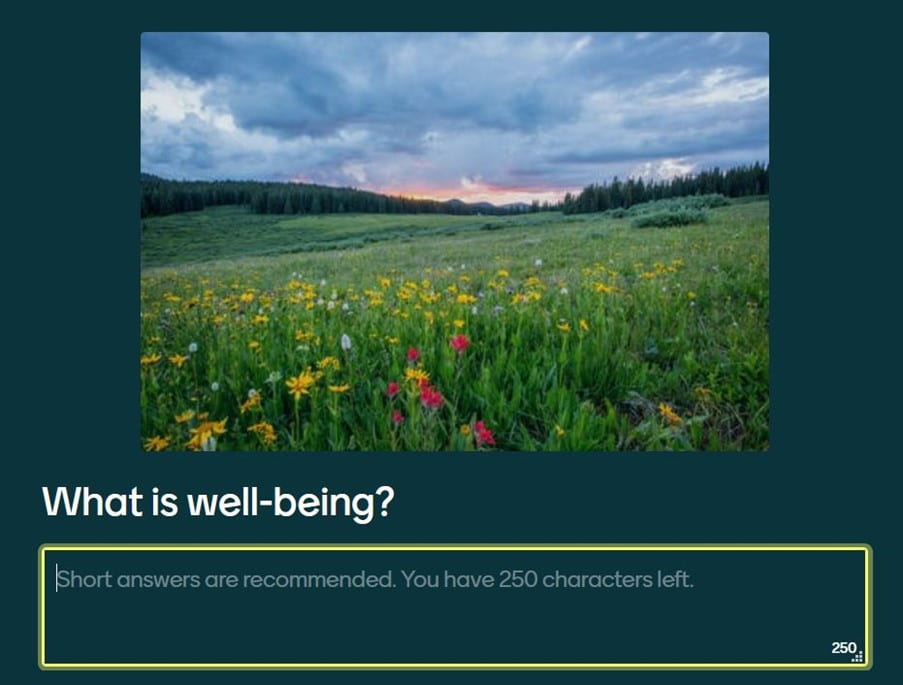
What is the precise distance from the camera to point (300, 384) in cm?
257

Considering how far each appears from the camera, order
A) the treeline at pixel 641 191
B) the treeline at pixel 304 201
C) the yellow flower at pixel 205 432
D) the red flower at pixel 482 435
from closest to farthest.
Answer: the red flower at pixel 482 435
the yellow flower at pixel 205 432
the treeline at pixel 641 191
the treeline at pixel 304 201

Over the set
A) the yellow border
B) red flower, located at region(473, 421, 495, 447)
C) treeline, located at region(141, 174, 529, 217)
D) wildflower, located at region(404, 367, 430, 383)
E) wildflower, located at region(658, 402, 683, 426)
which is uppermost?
treeline, located at region(141, 174, 529, 217)

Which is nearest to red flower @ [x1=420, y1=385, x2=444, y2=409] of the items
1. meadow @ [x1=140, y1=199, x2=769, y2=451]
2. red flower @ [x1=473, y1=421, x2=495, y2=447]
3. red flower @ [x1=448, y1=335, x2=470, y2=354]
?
meadow @ [x1=140, y1=199, x2=769, y2=451]

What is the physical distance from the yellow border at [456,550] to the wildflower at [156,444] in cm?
47

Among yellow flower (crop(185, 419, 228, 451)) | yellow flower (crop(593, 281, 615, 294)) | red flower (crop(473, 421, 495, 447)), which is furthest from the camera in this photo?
yellow flower (crop(593, 281, 615, 294))

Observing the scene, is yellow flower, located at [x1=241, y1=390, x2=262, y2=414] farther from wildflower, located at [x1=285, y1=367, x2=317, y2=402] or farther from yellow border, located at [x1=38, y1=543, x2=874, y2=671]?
yellow border, located at [x1=38, y1=543, x2=874, y2=671]

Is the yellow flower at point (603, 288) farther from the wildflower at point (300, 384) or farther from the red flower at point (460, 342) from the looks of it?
the wildflower at point (300, 384)

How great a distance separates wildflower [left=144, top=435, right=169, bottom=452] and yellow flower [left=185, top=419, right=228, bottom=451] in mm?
180

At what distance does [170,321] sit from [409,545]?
76.4 inches

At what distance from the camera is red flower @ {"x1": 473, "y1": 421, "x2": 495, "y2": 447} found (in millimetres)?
2410

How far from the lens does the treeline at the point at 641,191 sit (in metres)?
3.37

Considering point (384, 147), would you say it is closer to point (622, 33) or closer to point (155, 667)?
point (622, 33)

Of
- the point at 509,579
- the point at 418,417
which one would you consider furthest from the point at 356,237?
the point at 509,579

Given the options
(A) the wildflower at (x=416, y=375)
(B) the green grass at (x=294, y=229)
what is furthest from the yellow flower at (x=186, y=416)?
(B) the green grass at (x=294, y=229)
